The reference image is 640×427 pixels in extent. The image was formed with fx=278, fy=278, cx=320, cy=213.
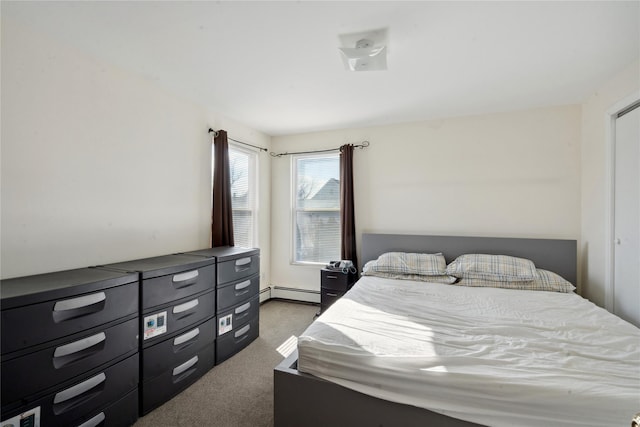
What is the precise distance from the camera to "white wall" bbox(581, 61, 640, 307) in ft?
→ 7.99

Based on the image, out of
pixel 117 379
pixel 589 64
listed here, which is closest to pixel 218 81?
pixel 117 379

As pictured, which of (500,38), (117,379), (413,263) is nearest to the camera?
(117,379)

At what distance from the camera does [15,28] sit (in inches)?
66.0

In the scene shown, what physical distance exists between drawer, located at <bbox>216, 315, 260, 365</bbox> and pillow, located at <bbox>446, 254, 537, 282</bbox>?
2133mm

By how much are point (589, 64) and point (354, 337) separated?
108 inches

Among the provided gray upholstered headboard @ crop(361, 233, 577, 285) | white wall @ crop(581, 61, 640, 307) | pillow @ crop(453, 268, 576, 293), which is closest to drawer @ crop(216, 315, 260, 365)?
gray upholstered headboard @ crop(361, 233, 577, 285)

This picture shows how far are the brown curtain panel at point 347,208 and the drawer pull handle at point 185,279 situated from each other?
200cm

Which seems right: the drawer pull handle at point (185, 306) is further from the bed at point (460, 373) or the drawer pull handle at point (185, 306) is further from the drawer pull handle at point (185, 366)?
the bed at point (460, 373)

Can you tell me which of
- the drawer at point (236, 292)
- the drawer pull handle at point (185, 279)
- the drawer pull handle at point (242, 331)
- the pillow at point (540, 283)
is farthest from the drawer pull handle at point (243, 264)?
the pillow at point (540, 283)

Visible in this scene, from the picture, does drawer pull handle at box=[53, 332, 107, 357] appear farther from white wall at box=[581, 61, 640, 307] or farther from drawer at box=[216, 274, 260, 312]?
white wall at box=[581, 61, 640, 307]

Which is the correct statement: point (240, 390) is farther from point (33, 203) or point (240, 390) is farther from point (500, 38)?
point (500, 38)

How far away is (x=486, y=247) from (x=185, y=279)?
3.07 metres

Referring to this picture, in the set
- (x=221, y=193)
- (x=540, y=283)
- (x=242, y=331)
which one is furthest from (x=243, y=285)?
(x=540, y=283)

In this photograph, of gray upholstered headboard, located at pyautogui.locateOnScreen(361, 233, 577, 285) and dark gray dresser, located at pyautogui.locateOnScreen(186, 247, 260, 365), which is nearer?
dark gray dresser, located at pyautogui.locateOnScreen(186, 247, 260, 365)
